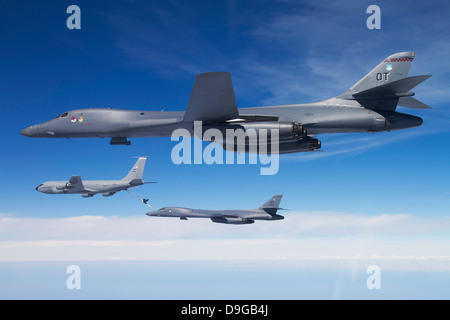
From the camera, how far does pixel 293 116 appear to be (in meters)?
14.2

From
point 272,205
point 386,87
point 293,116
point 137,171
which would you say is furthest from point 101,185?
point 386,87

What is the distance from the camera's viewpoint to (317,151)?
1538 centimetres

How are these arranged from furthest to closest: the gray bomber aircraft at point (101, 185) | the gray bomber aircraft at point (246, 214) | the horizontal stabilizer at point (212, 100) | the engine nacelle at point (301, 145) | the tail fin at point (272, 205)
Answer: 1. the tail fin at point (272, 205)
2. the gray bomber aircraft at point (246, 214)
3. the gray bomber aircraft at point (101, 185)
4. the engine nacelle at point (301, 145)
5. the horizontal stabilizer at point (212, 100)

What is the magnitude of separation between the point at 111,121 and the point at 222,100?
5.65 metres

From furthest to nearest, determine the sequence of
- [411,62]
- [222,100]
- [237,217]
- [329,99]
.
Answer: [237,217], [329,99], [411,62], [222,100]

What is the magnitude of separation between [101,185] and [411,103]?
22.1 meters

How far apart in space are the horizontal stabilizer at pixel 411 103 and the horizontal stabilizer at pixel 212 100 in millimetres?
6797

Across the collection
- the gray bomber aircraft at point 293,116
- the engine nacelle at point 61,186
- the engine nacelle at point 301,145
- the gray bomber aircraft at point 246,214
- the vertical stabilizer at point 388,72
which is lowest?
the gray bomber aircraft at point 246,214

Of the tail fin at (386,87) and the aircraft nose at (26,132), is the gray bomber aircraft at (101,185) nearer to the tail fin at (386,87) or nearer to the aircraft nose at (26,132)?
the aircraft nose at (26,132)

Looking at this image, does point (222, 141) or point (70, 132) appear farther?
point (70, 132)

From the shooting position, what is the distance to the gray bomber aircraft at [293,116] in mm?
13227

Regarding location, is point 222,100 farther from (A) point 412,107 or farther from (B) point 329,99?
(A) point 412,107

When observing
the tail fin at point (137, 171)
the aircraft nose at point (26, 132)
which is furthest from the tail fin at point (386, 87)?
the tail fin at point (137, 171)

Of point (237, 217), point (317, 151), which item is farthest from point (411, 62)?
point (237, 217)
